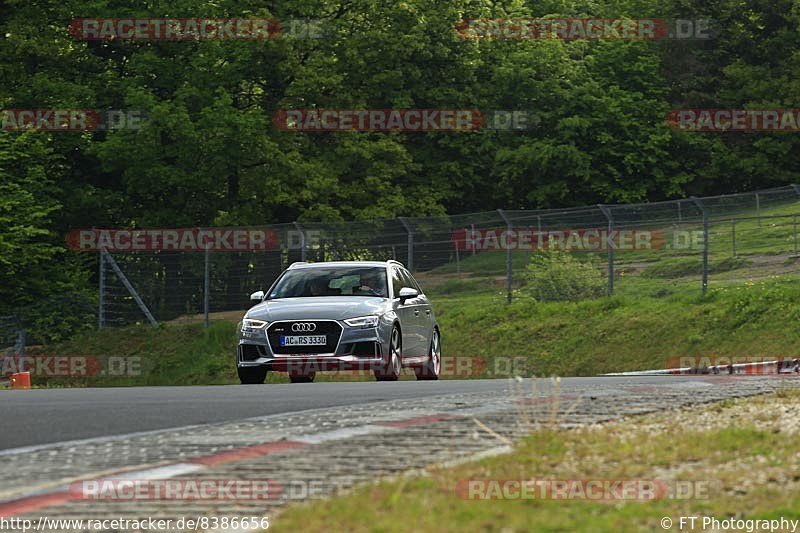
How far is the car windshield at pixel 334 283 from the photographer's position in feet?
68.3

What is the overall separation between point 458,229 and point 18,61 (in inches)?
868

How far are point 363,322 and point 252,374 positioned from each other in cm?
180

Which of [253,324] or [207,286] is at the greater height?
[253,324]

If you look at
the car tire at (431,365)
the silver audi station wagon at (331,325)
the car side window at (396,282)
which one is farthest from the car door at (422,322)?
the silver audi station wagon at (331,325)

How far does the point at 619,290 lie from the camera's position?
122 ft

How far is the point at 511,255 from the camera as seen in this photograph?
37.5 metres

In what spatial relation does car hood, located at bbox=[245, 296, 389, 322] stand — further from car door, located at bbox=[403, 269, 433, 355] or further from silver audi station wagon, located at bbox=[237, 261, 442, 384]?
car door, located at bbox=[403, 269, 433, 355]

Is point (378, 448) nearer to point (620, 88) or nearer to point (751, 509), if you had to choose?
point (751, 509)

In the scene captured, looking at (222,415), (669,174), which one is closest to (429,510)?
(222,415)

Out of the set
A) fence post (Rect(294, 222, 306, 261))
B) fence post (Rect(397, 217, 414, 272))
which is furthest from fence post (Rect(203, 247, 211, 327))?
fence post (Rect(397, 217, 414, 272))

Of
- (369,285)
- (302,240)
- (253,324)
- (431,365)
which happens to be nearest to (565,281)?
(302,240)

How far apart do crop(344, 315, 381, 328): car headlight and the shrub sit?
1813cm

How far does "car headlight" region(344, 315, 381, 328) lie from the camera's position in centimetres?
1967

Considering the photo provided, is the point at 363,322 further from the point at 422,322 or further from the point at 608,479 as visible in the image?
the point at 608,479
